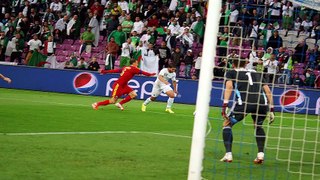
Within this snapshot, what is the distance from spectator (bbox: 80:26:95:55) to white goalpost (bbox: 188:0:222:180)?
2749cm

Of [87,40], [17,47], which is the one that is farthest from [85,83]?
[17,47]

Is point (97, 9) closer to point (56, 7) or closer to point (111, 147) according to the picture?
point (56, 7)

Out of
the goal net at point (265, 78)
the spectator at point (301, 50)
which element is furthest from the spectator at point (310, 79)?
the spectator at point (301, 50)

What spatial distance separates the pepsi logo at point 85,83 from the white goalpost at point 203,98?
23.9 meters

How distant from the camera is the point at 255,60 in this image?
53.3 feet

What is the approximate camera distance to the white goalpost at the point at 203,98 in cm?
962

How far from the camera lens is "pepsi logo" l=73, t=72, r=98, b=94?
3341 centimetres

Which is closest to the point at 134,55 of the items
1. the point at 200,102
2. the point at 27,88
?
the point at 27,88

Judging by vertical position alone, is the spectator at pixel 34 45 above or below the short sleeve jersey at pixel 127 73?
above

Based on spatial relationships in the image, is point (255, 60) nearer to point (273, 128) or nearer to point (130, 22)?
point (273, 128)

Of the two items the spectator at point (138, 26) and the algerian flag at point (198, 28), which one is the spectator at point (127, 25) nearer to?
the spectator at point (138, 26)

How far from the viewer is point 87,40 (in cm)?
3694

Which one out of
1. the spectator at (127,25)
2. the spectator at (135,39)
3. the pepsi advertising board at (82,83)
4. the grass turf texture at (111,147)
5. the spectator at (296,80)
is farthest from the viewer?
the spectator at (127,25)

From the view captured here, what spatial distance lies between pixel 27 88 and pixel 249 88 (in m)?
21.6
